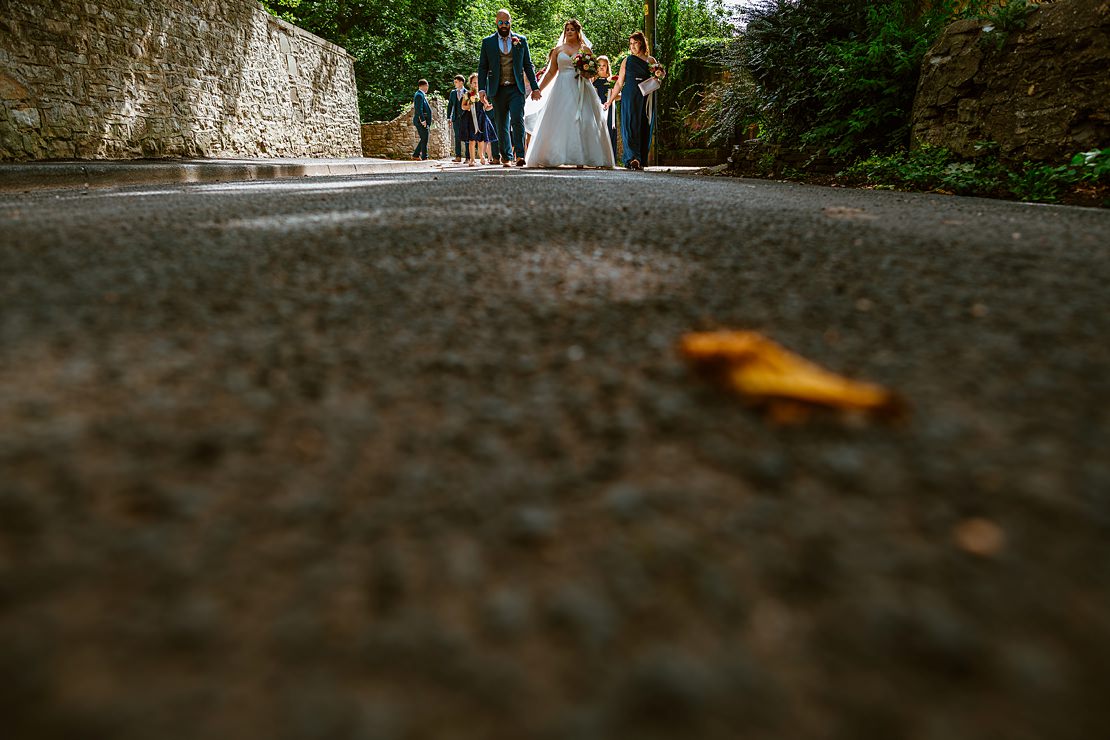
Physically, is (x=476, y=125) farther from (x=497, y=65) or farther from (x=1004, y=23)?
(x=1004, y=23)

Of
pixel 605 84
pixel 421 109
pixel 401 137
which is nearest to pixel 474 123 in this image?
pixel 605 84

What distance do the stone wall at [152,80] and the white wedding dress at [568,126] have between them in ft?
16.9

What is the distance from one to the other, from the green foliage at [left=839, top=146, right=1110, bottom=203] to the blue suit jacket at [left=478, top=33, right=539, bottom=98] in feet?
17.0

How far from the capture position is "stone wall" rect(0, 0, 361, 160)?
22.9 feet

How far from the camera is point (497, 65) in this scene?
903 centimetres

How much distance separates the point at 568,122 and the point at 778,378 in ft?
31.0

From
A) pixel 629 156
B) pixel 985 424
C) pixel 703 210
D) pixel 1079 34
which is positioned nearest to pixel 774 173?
pixel 1079 34

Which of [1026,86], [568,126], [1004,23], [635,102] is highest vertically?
[635,102]

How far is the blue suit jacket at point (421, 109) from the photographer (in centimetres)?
1603

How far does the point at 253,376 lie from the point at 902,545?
0.87 meters

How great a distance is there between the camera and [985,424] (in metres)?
0.81

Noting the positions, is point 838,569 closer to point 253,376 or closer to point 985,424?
point 985,424

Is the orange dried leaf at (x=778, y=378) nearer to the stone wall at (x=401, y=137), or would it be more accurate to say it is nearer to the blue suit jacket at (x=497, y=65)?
the blue suit jacket at (x=497, y=65)

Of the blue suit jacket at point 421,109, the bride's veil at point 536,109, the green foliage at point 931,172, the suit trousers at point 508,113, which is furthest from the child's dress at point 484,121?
the green foliage at point 931,172
